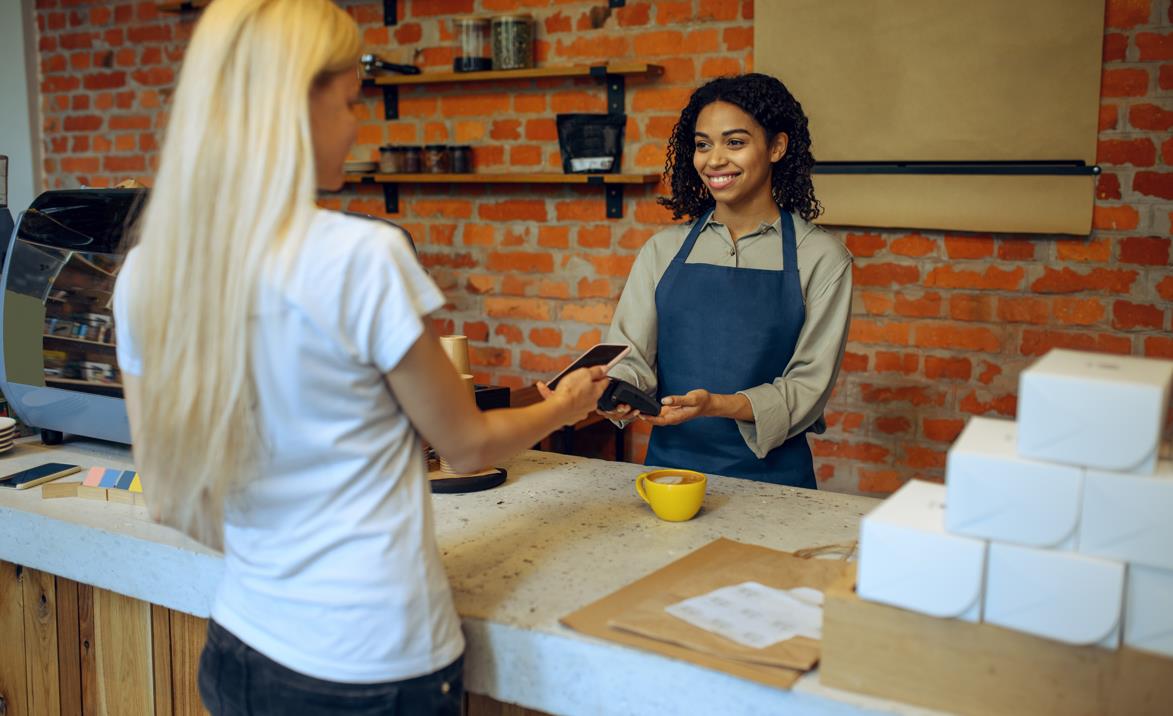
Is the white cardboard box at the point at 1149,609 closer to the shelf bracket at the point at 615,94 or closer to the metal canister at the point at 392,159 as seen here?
the shelf bracket at the point at 615,94

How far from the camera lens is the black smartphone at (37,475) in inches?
73.7

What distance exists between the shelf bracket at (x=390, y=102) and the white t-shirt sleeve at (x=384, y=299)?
3003 millimetres

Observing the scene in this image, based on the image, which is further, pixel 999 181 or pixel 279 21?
pixel 999 181

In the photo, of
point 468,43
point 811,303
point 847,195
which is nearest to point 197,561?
point 811,303

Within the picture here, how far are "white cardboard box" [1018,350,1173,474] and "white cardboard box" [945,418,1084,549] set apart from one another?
0.7 inches

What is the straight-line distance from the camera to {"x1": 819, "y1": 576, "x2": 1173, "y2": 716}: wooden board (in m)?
1.02

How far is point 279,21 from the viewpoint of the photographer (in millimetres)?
1031

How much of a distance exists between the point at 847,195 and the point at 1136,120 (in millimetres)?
777

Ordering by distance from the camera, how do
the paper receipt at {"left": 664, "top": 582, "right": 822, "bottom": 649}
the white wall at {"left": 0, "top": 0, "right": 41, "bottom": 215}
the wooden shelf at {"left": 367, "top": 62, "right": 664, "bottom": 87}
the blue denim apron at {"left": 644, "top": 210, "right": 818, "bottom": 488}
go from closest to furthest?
the paper receipt at {"left": 664, "top": 582, "right": 822, "bottom": 649}
the blue denim apron at {"left": 644, "top": 210, "right": 818, "bottom": 488}
the wooden shelf at {"left": 367, "top": 62, "right": 664, "bottom": 87}
the white wall at {"left": 0, "top": 0, "right": 41, "bottom": 215}

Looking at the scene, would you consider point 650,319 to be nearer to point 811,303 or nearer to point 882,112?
point 811,303

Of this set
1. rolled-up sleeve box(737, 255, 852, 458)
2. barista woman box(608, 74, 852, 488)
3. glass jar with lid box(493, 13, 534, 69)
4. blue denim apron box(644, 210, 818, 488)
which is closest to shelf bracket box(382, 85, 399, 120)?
glass jar with lid box(493, 13, 534, 69)

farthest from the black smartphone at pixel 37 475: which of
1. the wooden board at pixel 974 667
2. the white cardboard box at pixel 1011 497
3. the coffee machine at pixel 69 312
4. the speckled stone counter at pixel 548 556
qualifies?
the white cardboard box at pixel 1011 497

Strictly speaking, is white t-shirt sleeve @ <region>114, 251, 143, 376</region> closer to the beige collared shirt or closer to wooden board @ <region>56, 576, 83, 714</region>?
wooden board @ <region>56, 576, 83, 714</region>

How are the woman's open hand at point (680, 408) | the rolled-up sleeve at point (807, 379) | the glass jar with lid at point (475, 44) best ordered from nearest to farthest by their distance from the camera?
the woman's open hand at point (680, 408) < the rolled-up sleeve at point (807, 379) < the glass jar with lid at point (475, 44)
